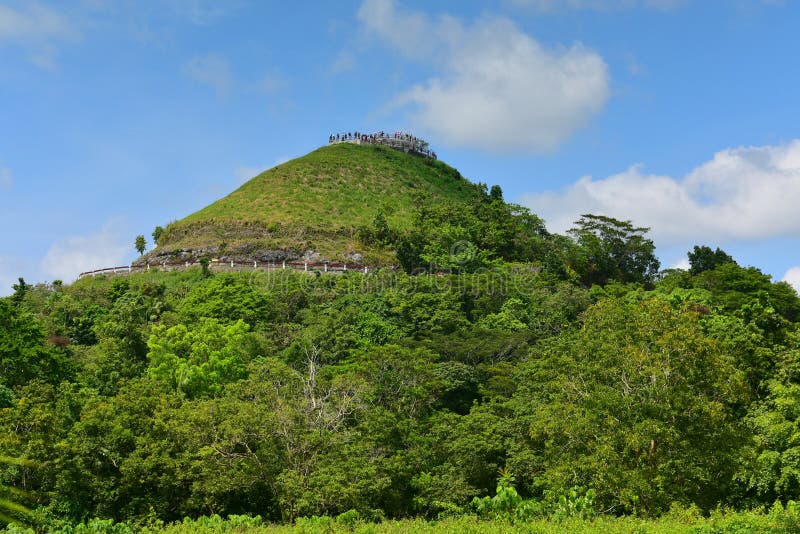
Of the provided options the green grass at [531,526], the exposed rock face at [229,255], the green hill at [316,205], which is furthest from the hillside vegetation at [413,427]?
the green hill at [316,205]

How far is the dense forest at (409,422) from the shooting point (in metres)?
26.5

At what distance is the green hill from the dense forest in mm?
32135

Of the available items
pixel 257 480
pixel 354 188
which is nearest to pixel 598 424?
pixel 257 480

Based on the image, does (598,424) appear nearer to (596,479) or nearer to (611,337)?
(596,479)

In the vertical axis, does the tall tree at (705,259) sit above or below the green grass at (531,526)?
above

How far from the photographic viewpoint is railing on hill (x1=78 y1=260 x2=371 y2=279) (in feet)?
233

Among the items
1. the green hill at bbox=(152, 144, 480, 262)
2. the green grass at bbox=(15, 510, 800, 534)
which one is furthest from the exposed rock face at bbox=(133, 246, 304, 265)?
the green grass at bbox=(15, 510, 800, 534)

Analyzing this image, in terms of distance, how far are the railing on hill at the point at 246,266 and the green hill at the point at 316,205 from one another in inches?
156

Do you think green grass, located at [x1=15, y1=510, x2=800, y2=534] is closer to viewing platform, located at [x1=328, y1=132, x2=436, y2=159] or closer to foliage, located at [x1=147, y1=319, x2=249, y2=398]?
foliage, located at [x1=147, y1=319, x2=249, y2=398]

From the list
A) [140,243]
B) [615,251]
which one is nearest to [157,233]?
[140,243]

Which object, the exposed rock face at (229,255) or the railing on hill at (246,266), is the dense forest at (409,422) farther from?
the exposed rock face at (229,255)

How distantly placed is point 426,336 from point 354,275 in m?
16.2

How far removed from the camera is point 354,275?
65.1 meters

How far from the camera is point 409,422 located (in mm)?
34688
